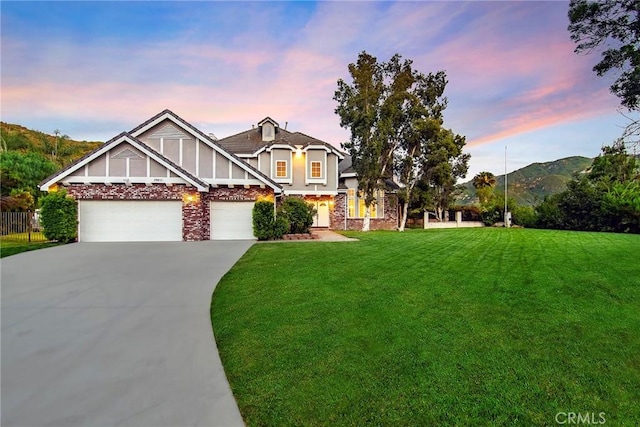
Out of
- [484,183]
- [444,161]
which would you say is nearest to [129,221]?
[444,161]

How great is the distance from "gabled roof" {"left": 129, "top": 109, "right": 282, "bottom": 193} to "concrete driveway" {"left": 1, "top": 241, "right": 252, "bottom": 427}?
9.05 metres

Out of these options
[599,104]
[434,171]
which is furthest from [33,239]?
[599,104]

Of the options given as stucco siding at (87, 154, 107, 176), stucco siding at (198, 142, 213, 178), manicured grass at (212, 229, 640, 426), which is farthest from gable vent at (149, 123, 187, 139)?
manicured grass at (212, 229, 640, 426)

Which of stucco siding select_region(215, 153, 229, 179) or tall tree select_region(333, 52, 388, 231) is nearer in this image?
stucco siding select_region(215, 153, 229, 179)

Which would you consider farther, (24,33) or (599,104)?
(599,104)

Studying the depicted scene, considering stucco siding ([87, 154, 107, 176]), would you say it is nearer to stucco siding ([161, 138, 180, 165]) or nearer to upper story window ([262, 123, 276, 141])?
stucco siding ([161, 138, 180, 165])

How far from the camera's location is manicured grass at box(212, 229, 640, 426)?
3.09m

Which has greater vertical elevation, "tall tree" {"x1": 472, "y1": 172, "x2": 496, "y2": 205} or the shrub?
"tall tree" {"x1": 472, "y1": 172, "x2": 496, "y2": 205}

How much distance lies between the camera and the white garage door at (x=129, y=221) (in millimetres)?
15742

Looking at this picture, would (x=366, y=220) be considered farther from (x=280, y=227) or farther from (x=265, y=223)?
(x=265, y=223)

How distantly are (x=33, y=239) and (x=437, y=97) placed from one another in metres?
26.0

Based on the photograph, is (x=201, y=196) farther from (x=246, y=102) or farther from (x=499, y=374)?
(x=499, y=374)

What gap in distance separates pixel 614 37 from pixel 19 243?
22.4 meters

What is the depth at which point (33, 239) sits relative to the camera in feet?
52.1
